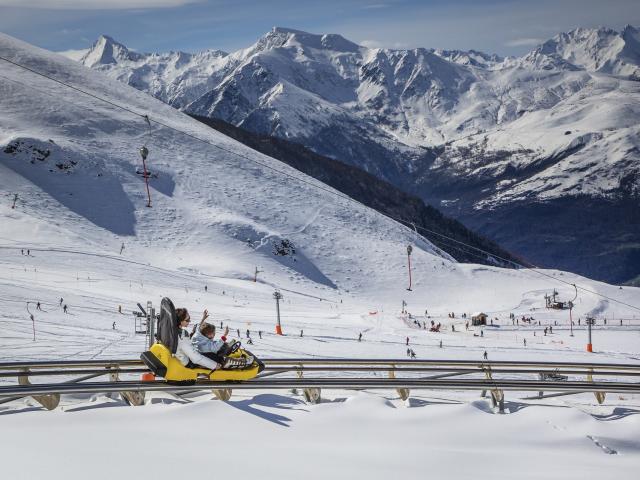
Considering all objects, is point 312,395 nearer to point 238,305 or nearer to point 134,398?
point 134,398

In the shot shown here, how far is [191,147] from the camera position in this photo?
116125 mm

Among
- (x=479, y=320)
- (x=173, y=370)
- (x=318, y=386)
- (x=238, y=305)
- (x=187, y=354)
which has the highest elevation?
(x=238, y=305)

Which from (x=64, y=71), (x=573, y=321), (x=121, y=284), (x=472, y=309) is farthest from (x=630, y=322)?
(x=64, y=71)

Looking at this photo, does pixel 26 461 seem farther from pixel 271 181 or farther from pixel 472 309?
pixel 271 181

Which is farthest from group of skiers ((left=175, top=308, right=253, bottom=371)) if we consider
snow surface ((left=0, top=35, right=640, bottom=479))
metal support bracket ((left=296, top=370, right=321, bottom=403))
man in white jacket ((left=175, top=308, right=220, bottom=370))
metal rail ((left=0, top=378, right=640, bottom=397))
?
metal support bracket ((left=296, top=370, right=321, bottom=403))

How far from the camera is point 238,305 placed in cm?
6169

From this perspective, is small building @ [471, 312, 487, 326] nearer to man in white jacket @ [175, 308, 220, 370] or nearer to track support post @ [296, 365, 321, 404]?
track support post @ [296, 365, 321, 404]

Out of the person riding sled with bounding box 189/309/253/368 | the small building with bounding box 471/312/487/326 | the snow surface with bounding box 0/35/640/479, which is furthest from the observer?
the small building with bounding box 471/312/487/326

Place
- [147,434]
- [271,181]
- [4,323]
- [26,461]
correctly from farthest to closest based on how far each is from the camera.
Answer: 1. [271,181]
2. [4,323]
3. [147,434]
4. [26,461]

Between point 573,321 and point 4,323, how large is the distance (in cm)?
5716

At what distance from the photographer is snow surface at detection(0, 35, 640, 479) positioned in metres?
10.9

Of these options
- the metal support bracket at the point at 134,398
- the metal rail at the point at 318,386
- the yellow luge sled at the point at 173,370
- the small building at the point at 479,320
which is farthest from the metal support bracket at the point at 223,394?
the small building at the point at 479,320

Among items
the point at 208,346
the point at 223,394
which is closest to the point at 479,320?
the point at 223,394

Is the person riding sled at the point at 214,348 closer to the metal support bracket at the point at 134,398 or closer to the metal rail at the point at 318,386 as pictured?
the metal rail at the point at 318,386
